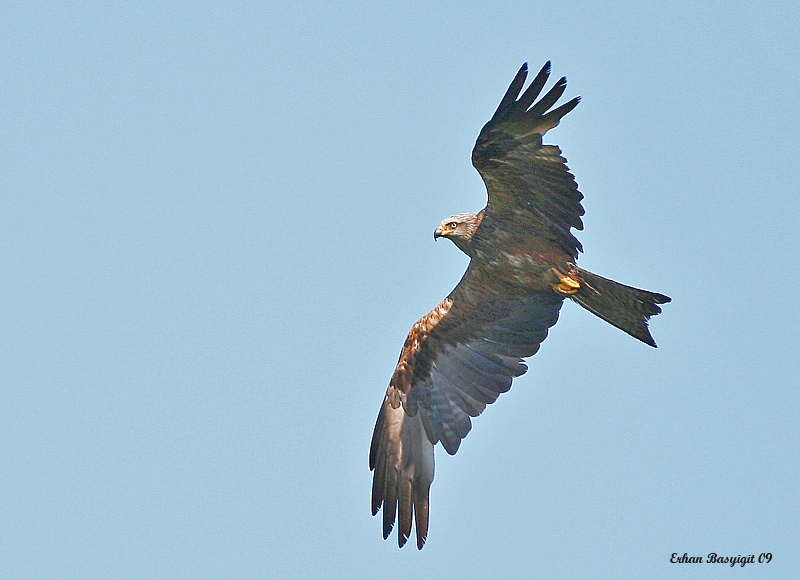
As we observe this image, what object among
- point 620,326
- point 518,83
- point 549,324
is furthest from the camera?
point 549,324

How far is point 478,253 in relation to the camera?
12180mm

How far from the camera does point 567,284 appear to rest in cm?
1190

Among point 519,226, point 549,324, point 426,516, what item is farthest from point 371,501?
point 519,226

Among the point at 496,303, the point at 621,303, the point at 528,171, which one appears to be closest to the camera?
the point at 528,171

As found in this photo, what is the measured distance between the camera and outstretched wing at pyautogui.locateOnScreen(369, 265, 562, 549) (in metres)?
12.9

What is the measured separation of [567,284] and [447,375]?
6.99 feet

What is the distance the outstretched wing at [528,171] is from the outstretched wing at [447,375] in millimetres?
1102

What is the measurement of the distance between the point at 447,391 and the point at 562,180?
329cm

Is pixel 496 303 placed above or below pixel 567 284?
above

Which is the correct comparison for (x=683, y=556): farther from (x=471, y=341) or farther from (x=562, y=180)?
(x=562, y=180)

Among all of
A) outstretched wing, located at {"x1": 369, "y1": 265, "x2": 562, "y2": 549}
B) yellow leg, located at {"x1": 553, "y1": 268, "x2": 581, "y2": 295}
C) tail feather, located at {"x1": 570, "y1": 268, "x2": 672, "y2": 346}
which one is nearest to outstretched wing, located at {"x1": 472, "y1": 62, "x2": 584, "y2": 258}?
yellow leg, located at {"x1": 553, "y1": 268, "x2": 581, "y2": 295}

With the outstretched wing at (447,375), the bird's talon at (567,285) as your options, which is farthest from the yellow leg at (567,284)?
the outstretched wing at (447,375)

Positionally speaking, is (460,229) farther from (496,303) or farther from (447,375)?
(447,375)

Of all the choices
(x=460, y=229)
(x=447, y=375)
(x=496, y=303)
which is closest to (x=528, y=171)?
(x=460, y=229)
